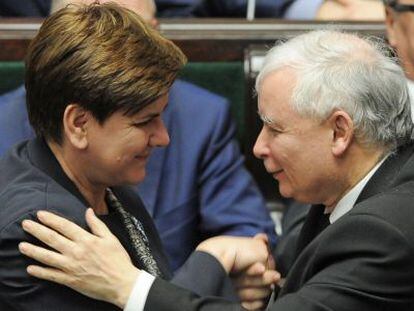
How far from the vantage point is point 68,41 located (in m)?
1.55

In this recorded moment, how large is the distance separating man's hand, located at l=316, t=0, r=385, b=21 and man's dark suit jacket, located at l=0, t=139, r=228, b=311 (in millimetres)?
1435

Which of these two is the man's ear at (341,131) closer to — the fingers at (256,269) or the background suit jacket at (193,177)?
the fingers at (256,269)

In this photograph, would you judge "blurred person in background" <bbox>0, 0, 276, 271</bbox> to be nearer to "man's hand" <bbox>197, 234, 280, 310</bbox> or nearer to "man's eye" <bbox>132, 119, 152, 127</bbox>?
"man's hand" <bbox>197, 234, 280, 310</bbox>

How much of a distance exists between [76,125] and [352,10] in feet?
5.15

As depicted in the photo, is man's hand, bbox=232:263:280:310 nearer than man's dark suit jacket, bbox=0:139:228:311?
No

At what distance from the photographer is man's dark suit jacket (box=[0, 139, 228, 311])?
1.53 metres

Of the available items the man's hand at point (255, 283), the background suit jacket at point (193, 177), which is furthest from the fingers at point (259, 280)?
the background suit jacket at point (193, 177)

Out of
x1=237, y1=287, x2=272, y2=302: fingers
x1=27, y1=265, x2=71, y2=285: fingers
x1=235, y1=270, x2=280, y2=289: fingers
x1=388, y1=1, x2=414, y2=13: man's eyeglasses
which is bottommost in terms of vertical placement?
x1=237, y1=287, x2=272, y2=302: fingers

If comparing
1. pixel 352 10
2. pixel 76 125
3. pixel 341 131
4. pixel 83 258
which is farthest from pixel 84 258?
pixel 352 10

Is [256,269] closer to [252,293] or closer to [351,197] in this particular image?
[252,293]

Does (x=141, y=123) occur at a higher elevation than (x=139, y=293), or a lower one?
higher

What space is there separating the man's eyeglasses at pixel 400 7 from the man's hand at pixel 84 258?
0.99 metres

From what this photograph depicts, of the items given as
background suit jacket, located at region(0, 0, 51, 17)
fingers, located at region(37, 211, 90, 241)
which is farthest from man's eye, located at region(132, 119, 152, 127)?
background suit jacket, located at region(0, 0, 51, 17)

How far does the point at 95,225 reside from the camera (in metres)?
1.58
